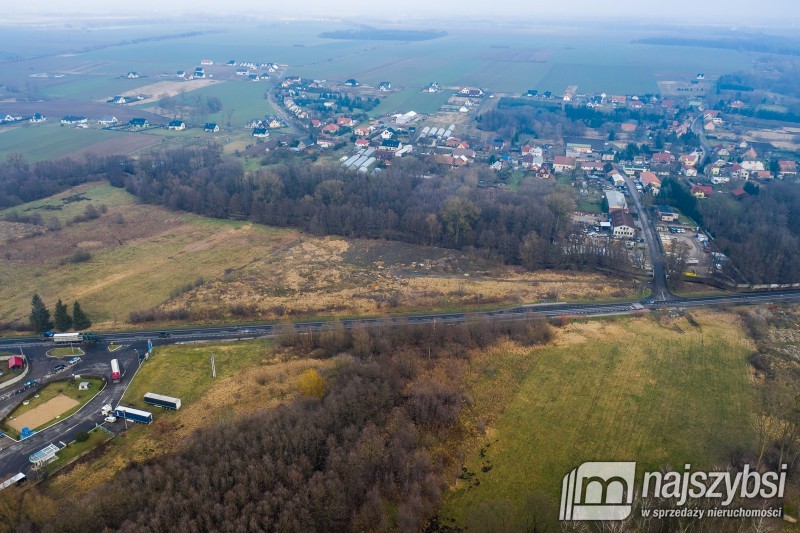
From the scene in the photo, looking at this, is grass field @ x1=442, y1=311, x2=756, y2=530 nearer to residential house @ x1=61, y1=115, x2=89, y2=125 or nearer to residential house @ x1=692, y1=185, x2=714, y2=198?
residential house @ x1=692, y1=185, x2=714, y2=198

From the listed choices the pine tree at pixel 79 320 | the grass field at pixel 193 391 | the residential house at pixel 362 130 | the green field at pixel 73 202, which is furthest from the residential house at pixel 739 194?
the green field at pixel 73 202

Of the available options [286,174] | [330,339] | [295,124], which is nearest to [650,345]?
[330,339]

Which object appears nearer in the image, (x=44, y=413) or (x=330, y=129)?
(x=44, y=413)

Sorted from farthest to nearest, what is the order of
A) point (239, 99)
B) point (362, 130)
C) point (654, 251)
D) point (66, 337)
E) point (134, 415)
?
point (239, 99)
point (362, 130)
point (654, 251)
point (66, 337)
point (134, 415)

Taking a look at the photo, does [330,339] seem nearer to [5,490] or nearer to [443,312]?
[443,312]

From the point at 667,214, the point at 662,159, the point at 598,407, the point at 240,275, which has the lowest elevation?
the point at 598,407

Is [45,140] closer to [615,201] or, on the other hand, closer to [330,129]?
[330,129]

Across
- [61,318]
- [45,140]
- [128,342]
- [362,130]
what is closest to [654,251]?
[128,342]
